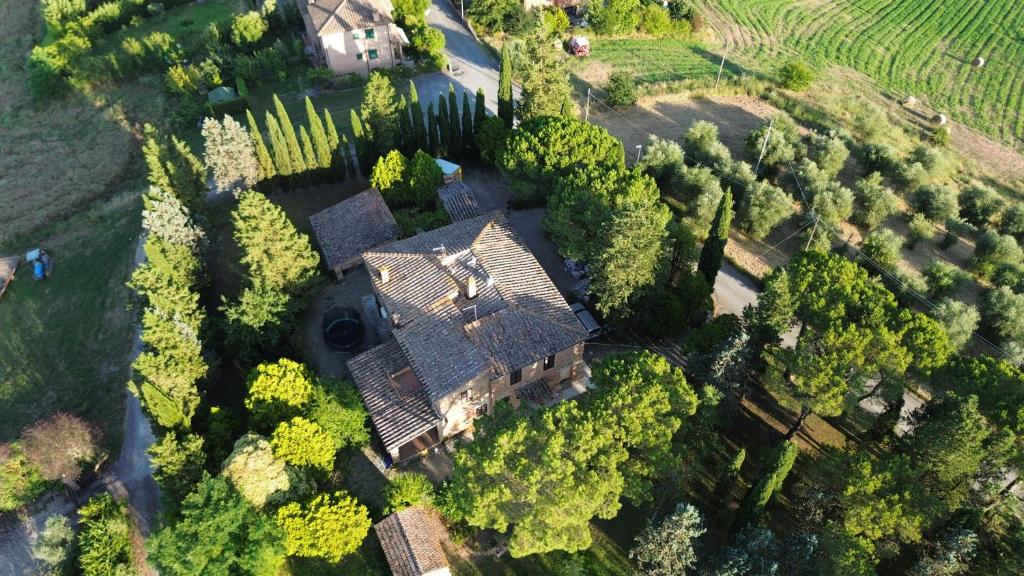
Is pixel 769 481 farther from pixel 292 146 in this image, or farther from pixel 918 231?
pixel 292 146

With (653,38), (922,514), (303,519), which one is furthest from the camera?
(653,38)

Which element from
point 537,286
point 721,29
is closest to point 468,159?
point 537,286

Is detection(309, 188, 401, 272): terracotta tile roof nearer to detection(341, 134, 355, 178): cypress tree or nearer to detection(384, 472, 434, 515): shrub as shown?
detection(341, 134, 355, 178): cypress tree

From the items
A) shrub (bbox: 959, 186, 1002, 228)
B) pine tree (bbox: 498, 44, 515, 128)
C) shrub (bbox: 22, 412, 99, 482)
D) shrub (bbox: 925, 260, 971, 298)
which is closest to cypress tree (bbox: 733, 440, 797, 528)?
shrub (bbox: 925, 260, 971, 298)

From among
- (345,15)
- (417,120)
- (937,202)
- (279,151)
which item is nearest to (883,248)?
(937,202)

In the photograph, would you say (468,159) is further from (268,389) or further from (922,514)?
(922,514)
